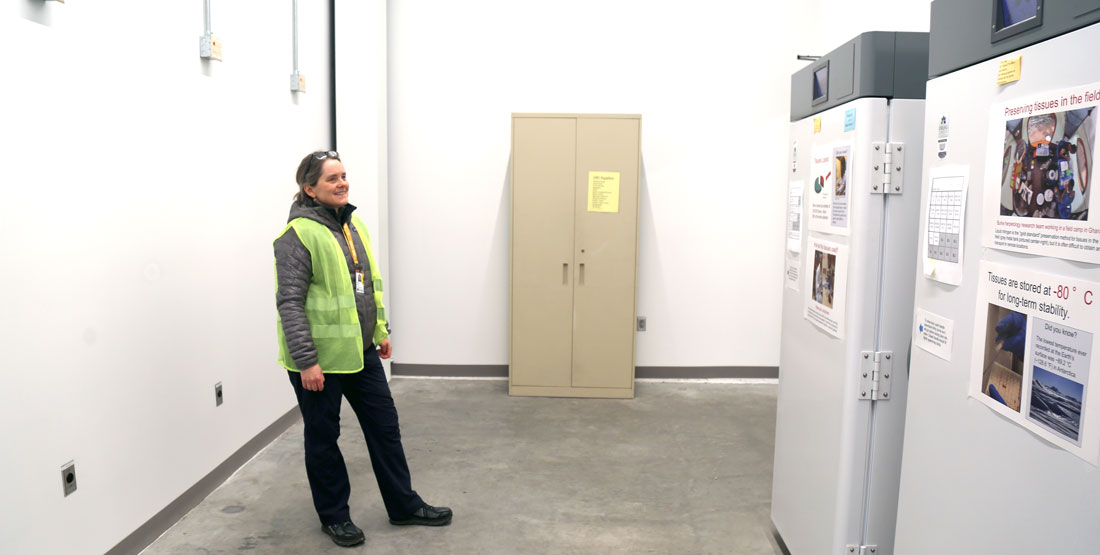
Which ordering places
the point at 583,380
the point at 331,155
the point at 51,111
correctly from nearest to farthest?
1. the point at 51,111
2. the point at 331,155
3. the point at 583,380

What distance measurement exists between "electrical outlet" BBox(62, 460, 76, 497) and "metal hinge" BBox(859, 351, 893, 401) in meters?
2.37

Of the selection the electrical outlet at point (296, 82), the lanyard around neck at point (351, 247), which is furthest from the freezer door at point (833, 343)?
the electrical outlet at point (296, 82)

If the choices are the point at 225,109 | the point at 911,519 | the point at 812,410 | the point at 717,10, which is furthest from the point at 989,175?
the point at 717,10

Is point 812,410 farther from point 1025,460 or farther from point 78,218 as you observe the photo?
point 78,218

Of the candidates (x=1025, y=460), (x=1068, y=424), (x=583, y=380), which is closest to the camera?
(x=1068, y=424)

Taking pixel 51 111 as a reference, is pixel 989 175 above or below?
below

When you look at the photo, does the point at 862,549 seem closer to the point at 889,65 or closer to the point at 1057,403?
the point at 1057,403

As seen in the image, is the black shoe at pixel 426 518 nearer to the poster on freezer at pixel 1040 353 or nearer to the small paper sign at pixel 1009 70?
the poster on freezer at pixel 1040 353

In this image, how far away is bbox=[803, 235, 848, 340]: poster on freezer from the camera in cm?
201

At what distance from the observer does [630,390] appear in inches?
181

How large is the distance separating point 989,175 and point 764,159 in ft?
12.1

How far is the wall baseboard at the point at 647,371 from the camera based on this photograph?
505 centimetres

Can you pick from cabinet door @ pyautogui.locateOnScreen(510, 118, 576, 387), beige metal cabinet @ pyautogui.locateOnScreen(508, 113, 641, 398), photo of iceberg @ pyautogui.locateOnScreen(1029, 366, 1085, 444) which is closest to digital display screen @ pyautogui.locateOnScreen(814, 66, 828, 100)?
photo of iceberg @ pyautogui.locateOnScreen(1029, 366, 1085, 444)

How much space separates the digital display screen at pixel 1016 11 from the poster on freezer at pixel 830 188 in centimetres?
68
